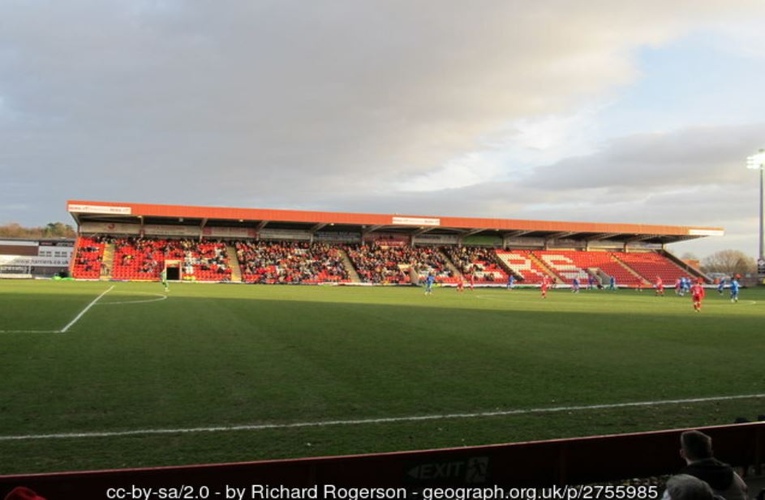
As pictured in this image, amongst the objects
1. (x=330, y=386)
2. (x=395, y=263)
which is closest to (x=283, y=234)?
(x=395, y=263)

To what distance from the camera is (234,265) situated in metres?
61.8

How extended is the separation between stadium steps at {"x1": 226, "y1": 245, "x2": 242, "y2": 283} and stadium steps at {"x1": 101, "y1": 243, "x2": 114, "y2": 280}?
37.4 ft

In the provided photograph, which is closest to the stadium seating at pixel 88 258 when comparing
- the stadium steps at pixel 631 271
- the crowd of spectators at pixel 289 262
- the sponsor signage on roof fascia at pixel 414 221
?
the crowd of spectators at pixel 289 262

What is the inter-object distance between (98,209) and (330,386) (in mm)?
54660

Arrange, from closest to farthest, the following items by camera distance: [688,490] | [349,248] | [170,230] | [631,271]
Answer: [688,490] < [170,230] < [349,248] < [631,271]

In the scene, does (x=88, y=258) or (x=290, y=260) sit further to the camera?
(x=290, y=260)

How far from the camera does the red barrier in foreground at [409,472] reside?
4070 millimetres

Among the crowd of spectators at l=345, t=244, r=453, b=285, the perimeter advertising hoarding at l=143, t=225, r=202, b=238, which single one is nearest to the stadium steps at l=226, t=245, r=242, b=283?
the perimeter advertising hoarding at l=143, t=225, r=202, b=238

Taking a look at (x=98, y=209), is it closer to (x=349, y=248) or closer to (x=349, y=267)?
(x=349, y=267)

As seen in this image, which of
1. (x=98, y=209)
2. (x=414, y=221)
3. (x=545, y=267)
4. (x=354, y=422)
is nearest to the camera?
(x=354, y=422)

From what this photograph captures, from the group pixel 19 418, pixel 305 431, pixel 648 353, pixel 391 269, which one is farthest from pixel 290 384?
pixel 391 269

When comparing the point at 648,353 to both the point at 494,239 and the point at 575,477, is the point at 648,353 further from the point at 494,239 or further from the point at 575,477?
the point at 494,239

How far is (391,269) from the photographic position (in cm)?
6644

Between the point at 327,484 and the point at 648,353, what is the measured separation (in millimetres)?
11745
